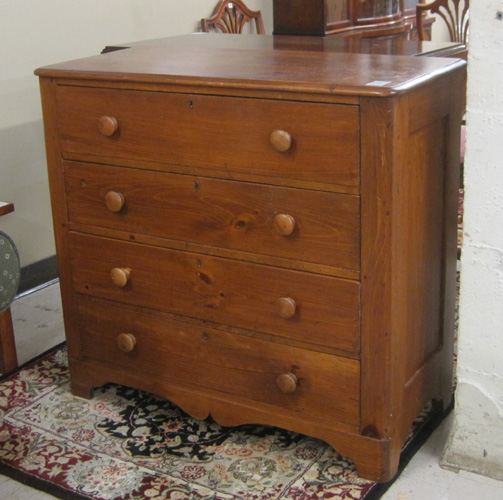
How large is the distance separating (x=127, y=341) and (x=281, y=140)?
0.73 m

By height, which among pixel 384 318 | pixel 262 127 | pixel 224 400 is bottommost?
pixel 224 400

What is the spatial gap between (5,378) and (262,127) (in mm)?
1195

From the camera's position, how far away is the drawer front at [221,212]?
66.5 inches

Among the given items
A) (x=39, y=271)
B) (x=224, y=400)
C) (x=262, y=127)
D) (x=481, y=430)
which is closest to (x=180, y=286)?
(x=224, y=400)

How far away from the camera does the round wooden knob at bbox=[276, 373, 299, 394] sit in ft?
6.04

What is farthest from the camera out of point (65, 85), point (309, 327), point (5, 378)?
point (5, 378)

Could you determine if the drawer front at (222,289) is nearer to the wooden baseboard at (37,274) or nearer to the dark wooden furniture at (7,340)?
the dark wooden furniture at (7,340)

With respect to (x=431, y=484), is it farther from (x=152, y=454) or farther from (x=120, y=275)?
(x=120, y=275)

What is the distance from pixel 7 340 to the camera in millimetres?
2373

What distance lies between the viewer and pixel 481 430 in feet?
6.04

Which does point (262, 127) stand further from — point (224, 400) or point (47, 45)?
point (47, 45)

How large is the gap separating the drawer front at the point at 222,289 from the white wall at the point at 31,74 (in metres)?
0.91

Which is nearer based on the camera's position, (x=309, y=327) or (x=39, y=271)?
(x=309, y=327)

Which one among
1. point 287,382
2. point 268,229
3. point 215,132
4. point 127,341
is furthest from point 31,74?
point 287,382
